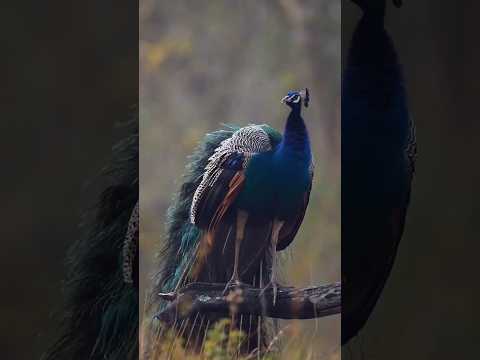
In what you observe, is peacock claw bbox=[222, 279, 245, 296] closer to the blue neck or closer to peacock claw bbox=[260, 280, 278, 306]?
peacock claw bbox=[260, 280, 278, 306]

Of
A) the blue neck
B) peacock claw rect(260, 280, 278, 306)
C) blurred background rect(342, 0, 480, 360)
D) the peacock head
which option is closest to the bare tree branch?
peacock claw rect(260, 280, 278, 306)

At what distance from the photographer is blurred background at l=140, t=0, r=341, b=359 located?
9.62 feet

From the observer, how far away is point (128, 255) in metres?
2.75

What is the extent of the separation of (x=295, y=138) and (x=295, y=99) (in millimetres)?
175

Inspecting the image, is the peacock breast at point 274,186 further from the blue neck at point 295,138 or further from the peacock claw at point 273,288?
the peacock claw at point 273,288

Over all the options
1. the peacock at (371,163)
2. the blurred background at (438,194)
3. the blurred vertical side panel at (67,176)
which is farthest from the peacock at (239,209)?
the blurred background at (438,194)

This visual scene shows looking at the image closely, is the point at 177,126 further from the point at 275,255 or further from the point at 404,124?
the point at 404,124

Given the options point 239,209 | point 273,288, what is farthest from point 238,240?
point 273,288

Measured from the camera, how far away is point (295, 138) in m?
3.15

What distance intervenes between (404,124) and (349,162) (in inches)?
12.5

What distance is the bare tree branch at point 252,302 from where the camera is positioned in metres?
2.98

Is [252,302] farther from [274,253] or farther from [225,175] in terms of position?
[225,175]

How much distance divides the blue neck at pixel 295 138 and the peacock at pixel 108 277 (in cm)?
73

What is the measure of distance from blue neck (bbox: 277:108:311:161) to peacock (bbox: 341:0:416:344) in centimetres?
18
